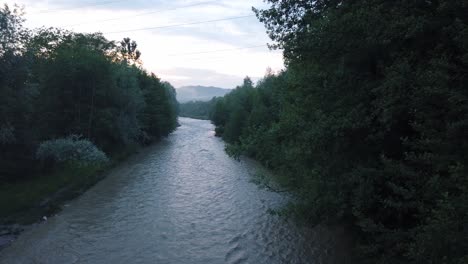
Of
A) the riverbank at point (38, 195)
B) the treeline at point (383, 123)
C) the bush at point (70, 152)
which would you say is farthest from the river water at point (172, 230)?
the bush at point (70, 152)

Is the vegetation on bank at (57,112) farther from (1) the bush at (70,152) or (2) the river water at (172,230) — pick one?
(2) the river water at (172,230)

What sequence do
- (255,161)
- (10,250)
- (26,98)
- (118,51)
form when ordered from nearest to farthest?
(10,250)
(26,98)
(255,161)
(118,51)

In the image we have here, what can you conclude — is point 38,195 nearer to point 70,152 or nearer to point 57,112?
point 70,152

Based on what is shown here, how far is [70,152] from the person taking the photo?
28531mm

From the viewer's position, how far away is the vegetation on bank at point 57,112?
69.7ft

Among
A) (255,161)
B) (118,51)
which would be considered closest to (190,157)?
(255,161)

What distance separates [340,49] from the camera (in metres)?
10.9

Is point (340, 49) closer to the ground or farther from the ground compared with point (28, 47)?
closer to the ground

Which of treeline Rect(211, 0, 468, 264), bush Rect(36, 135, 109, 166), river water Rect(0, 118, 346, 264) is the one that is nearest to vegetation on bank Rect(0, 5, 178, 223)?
bush Rect(36, 135, 109, 166)

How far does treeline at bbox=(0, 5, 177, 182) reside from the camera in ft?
70.7

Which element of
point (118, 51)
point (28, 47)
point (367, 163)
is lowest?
point (367, 163)

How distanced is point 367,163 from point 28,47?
68.0 feet

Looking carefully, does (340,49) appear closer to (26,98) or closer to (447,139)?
(447,139)

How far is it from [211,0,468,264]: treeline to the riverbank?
422 inches
